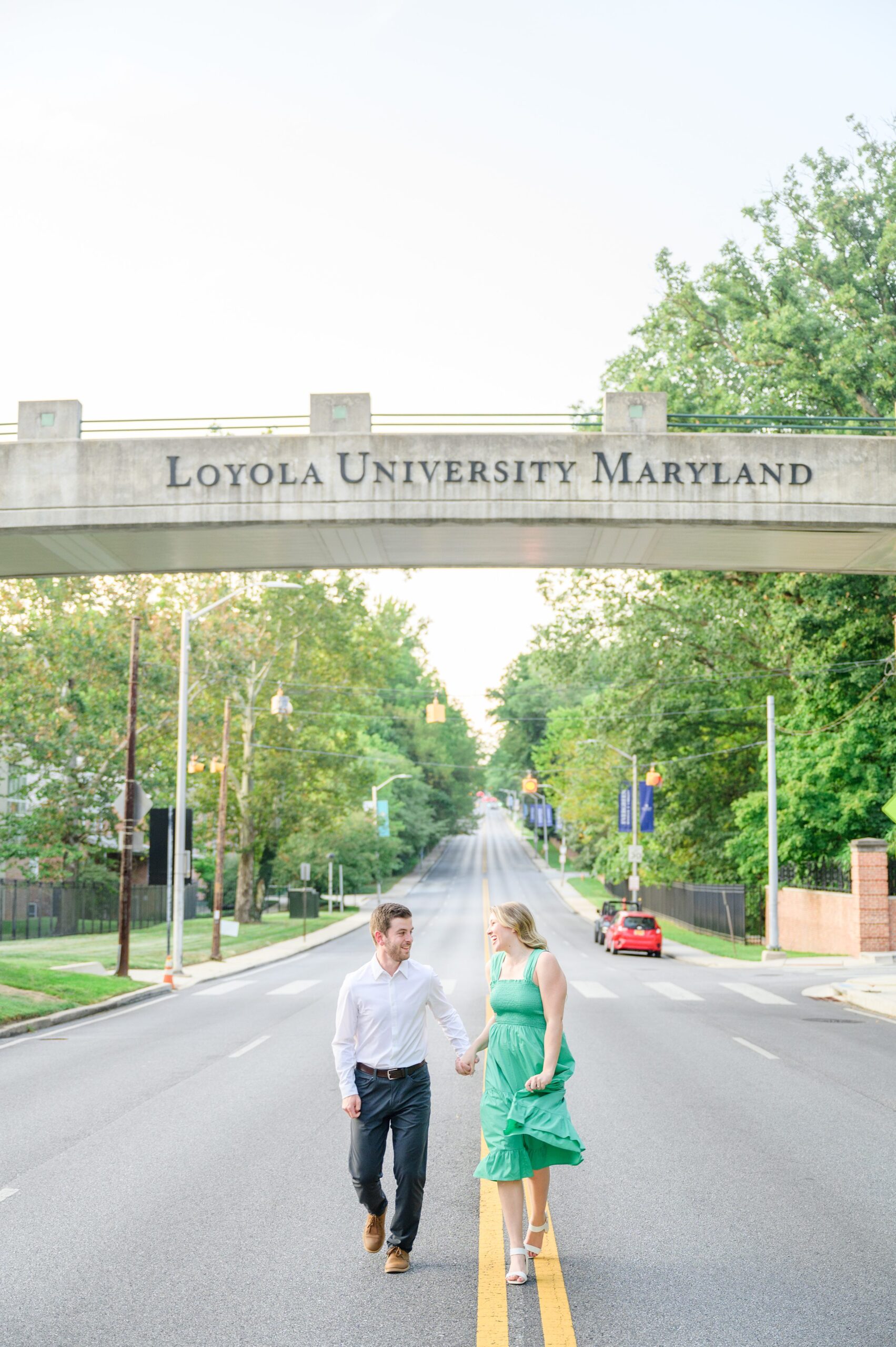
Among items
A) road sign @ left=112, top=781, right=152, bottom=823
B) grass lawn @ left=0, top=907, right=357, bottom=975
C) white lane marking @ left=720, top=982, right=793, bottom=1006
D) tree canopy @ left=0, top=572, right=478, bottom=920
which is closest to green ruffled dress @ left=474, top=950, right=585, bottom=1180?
grass lawn @ left=0, top=907, right=357, bottom=975

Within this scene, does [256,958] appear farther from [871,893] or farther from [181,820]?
[871,893]

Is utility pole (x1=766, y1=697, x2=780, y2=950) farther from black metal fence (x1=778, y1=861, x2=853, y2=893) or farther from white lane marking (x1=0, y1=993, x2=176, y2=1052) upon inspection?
white lane marking (x1=0, y1=993, x2=176, y2=1052)

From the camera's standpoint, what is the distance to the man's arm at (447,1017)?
647 centimetres

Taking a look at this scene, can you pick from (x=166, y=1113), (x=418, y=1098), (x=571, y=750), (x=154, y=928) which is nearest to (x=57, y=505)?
(x=166, y=1113)

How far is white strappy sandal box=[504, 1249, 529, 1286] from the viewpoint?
6.01 meters

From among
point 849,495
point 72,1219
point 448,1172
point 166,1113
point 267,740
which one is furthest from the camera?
point 267,740

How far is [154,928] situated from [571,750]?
37.0 metres

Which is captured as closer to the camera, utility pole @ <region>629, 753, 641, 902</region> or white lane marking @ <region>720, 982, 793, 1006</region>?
white lane marking @ <region>720, 982, 793, 1006</region>

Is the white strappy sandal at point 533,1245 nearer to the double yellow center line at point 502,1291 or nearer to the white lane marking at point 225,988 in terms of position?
the double yellow center line at point 502,1291

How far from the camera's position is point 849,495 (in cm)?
1664

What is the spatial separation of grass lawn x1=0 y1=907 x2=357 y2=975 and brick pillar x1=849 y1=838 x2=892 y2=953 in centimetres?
1767

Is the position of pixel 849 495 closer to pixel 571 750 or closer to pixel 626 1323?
pixel 626 1323

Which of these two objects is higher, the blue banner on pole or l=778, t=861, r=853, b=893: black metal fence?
the blue banner on pole

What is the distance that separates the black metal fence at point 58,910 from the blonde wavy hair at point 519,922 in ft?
126
